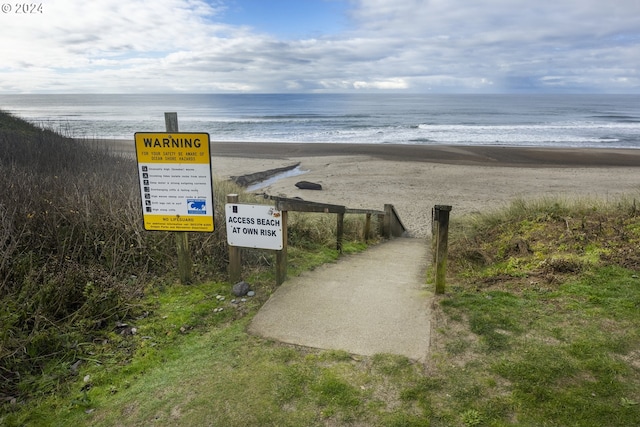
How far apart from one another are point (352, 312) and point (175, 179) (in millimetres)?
2355

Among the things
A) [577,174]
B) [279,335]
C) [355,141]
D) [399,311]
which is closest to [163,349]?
[279,335]

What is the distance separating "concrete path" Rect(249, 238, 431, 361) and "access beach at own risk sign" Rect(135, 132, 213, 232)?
50.1 inches

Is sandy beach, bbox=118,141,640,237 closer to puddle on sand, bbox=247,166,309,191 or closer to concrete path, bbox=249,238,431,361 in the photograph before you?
puddle on sand, bbox=247,166,309,191

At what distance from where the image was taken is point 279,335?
4.03 m

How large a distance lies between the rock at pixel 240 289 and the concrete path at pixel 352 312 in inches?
14.3

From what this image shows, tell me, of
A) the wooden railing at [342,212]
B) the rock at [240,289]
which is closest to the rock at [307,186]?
the wooden railing at [342,212]

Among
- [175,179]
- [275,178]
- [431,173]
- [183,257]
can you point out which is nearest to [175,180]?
[175,179]

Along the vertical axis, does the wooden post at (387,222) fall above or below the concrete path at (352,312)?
below

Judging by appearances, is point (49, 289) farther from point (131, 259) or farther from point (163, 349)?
point (131, 259)

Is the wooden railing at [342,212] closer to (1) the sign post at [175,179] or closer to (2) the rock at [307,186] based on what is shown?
(1) the sign post at [175,179]

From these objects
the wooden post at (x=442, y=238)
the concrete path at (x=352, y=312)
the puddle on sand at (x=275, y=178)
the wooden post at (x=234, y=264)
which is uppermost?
the wooden post at (x=442, y=238)

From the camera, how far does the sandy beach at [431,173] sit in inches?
652

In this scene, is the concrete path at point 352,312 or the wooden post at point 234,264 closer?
the concrete path at point 352,312

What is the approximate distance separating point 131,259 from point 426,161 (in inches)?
895
